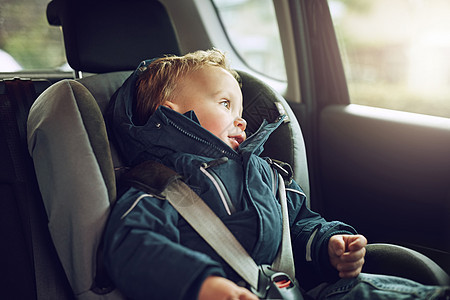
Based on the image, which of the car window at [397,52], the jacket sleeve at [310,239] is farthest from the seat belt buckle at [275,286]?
the car window at [397,52]

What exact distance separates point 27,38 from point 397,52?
171 cm

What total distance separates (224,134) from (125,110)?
29 cm

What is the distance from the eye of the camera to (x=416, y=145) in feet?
4.59

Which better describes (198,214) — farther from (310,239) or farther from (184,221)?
(310,239)

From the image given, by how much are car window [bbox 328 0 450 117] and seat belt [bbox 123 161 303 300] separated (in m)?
0.92

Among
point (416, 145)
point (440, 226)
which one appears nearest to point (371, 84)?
point (416, 145)

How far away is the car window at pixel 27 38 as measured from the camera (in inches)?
77.4

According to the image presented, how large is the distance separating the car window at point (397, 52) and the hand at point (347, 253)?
71cm

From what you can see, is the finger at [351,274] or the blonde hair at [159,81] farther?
the blonde hair at [159,81]

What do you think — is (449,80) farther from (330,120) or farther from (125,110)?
(125,110)

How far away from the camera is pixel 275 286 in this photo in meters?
0.95

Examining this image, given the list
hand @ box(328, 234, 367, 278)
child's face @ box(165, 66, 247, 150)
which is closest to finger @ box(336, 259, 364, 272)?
hand @ box(328, 234, 367, 278)

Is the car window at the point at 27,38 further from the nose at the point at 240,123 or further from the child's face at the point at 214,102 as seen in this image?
the nose at the point at 240,123

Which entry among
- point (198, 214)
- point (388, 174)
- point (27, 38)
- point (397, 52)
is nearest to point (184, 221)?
point (198, 214)
